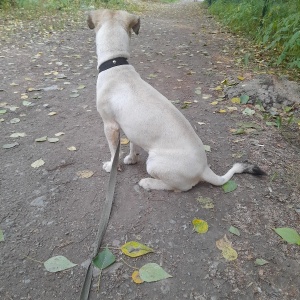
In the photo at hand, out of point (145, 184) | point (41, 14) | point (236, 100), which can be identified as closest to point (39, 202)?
point (145, 184)

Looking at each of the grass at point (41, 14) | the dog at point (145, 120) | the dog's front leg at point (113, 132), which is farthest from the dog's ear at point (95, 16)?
the grass at point (41, 14)

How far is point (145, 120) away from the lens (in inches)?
94.3

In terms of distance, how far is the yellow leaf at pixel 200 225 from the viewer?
2170 mm

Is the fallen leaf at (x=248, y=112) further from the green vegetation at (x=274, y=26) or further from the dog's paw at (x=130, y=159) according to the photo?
the dog's paw at (x=130, y=159)

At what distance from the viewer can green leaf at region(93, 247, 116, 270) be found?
1.88 m

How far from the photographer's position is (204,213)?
233cm

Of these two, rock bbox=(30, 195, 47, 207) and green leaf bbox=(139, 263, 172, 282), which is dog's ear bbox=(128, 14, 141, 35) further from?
green leaf bbox=(139, 263, 172, 282)

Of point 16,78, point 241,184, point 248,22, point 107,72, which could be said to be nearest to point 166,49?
point 248,22

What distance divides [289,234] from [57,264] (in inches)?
67.6

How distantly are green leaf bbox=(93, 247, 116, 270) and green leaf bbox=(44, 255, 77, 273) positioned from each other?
16 cm

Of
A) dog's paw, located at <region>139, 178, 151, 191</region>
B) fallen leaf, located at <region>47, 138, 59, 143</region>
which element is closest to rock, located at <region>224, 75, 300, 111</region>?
dog's paw, located at <region>139, 178, 151, 191</region>

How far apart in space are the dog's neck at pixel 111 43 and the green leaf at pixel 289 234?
2.09m

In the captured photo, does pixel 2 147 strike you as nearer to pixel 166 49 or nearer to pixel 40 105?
pixel 40 105

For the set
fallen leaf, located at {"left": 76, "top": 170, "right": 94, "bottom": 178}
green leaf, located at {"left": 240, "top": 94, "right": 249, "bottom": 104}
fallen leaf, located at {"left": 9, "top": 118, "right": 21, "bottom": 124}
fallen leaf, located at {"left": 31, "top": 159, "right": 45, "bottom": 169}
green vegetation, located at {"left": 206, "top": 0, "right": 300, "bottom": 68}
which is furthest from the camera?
green vegetation, located at {"left": 206, "top": 0, "right": 300, "bottom": 68}
